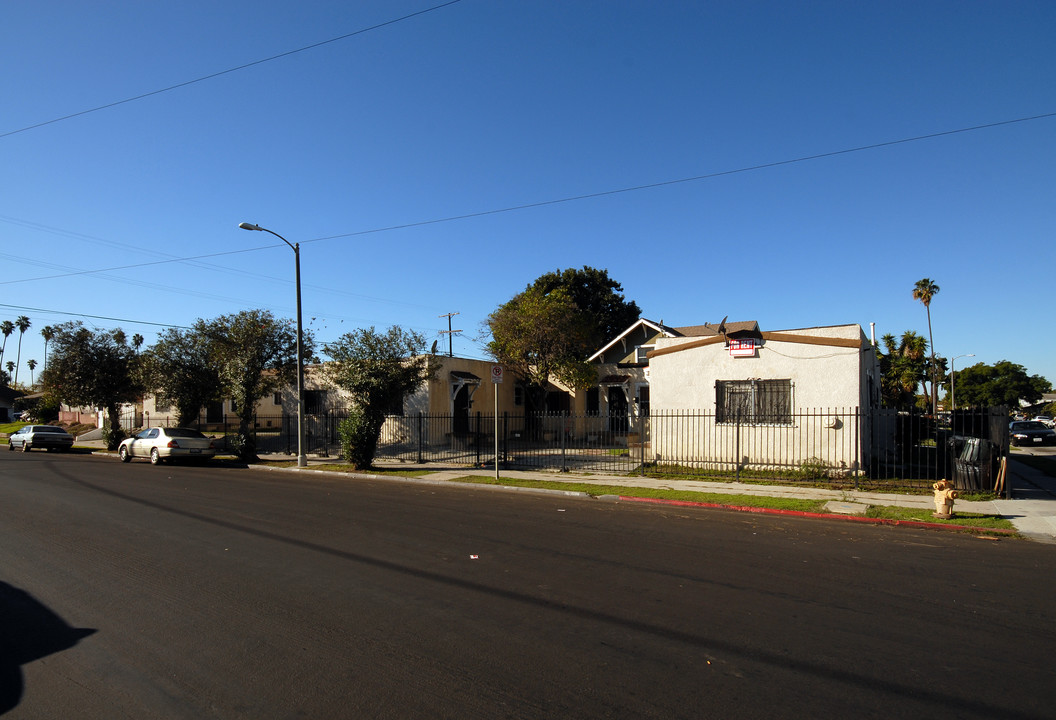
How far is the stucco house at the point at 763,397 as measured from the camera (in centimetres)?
1556

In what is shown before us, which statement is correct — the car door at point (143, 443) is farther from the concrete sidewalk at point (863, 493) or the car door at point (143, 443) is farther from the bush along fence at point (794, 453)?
the concrete sidewalk at point (863, 493)

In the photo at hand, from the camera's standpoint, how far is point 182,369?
25.3m

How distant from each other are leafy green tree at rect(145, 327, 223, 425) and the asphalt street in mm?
16896

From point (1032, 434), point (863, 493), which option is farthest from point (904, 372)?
point (863, 493)

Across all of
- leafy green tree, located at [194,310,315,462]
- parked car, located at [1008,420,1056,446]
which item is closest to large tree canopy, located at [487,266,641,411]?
leafy green tree, located at [194,310,315,462]

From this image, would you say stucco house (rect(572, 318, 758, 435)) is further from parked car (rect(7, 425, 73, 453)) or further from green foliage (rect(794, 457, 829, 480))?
parked car (rect(7, 425, 73, 453))

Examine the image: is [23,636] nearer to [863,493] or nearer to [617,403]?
[863,493]

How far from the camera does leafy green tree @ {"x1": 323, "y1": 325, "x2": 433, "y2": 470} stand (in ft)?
62.0

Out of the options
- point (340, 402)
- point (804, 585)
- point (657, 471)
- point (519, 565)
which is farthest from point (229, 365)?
point (804, 585)

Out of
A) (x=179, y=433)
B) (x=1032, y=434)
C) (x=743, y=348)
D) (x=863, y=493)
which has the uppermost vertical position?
(x=743, y=348)

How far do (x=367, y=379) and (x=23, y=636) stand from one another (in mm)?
13968

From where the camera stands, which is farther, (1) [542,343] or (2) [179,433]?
(1) [542,343]

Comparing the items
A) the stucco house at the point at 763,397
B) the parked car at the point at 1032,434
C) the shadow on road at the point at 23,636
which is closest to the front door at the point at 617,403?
the stucco house at the point at 763,397

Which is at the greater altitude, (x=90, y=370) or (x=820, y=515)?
(x=90, y=370)
